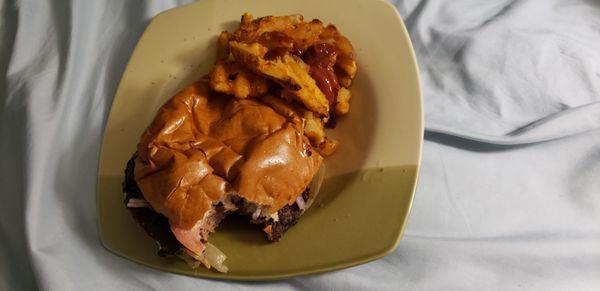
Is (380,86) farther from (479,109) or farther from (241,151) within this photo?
(241,151)

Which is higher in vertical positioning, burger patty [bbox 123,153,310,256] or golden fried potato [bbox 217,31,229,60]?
golden fried potato [bbox 217,31,229,60]

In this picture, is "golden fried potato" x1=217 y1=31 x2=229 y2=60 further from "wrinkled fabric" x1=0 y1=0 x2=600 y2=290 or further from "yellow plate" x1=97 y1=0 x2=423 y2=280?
"wrinkled fabric" x1=0 y1=0 x2=600 y2=290

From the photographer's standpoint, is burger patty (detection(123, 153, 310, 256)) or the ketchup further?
the ketchup

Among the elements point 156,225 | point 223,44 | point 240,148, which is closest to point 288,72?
point 240,148

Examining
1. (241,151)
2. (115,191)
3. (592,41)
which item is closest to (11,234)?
(115,191)

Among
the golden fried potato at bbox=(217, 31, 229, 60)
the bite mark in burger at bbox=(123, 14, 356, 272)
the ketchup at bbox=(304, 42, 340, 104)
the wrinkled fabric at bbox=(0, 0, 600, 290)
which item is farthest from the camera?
the golden fried potato at bbox=(217, 31, 229, 60)

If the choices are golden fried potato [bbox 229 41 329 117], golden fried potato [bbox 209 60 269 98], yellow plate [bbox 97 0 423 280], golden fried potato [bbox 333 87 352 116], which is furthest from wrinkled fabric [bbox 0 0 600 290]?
golden fried potato [bbox 209 60 269 98]

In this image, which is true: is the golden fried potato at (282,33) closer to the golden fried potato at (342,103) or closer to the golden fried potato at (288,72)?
the golden fried potato at (288,72)

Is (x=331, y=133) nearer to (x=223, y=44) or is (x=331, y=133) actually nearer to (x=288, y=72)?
(x=288, y=72)
